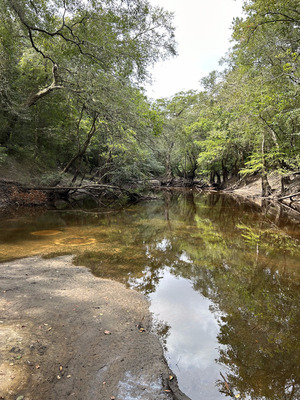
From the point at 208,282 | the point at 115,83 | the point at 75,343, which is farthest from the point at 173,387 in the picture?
the point at 115,83

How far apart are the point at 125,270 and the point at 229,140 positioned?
801 inches

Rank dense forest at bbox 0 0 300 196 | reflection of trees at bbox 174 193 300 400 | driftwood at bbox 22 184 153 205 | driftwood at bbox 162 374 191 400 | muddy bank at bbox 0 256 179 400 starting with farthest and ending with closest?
driftwood at bbox 22 184 153 205 < dense forest at bbox 0 0 300 196 < reflection of trees at bbox 174 193 300 400 < driftwood at bbox 162 374 191 400 < muddy bank at bbox 0 256 179 400

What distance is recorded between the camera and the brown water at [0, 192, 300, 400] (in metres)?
2.68

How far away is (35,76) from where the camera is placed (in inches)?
629

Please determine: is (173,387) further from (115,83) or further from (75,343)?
(115,83)

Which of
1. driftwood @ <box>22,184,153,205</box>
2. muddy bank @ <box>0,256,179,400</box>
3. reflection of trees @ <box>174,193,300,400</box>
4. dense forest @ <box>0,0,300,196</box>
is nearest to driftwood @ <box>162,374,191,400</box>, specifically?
muddy bank @ <box>0,256,179,400</box>

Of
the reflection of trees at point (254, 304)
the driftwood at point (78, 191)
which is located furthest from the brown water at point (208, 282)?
the driftwood at point (78, 191)

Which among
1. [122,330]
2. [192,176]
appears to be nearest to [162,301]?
[122,330]

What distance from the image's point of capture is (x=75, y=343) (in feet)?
9.09

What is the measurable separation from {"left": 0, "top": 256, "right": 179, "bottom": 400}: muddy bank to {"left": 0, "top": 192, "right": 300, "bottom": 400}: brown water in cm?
39

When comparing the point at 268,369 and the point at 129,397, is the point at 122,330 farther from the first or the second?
the point at 268,369

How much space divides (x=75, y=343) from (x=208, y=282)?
3.09 metres

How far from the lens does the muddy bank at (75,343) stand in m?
2.15

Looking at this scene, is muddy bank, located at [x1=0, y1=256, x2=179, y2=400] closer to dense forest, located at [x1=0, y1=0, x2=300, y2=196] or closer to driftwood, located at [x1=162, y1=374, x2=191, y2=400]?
driftwood, located at [x1=162, y1=374, x2=191, y2=400]
